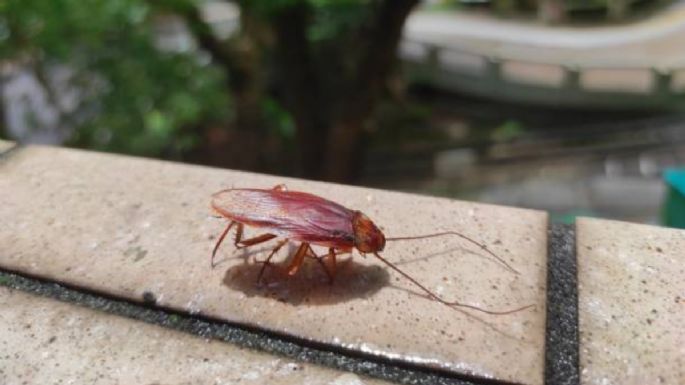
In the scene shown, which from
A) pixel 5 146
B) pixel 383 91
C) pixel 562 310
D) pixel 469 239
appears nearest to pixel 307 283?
pixel 469 239

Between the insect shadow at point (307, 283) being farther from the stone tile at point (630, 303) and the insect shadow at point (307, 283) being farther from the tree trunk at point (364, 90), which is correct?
the tree trunk at point (364, 90)

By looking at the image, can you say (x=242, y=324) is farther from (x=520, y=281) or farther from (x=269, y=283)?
(x=520, y=281)

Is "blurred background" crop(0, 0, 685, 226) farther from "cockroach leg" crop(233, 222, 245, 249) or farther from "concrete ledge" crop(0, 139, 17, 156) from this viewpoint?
"concrete ledge" crop(0, 139, 17, 156)

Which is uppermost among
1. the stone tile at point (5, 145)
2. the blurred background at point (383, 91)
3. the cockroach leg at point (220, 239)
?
the stone tile at point (5, 145)

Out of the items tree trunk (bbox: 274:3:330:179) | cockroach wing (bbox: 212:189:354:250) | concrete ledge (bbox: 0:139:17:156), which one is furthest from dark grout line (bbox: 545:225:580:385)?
tree trunk (bbox: 274:3:330:179)

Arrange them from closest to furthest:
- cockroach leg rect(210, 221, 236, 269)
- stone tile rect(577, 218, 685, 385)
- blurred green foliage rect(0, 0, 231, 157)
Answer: stone tile rect(577, 218, 685, 385), cockroach leg rect(210, 221, 236, 269), blurred green foliage rect(0, 0, 231, 157)

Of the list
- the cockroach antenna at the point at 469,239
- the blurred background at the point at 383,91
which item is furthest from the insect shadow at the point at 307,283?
the blurred background at the point at 383,91
